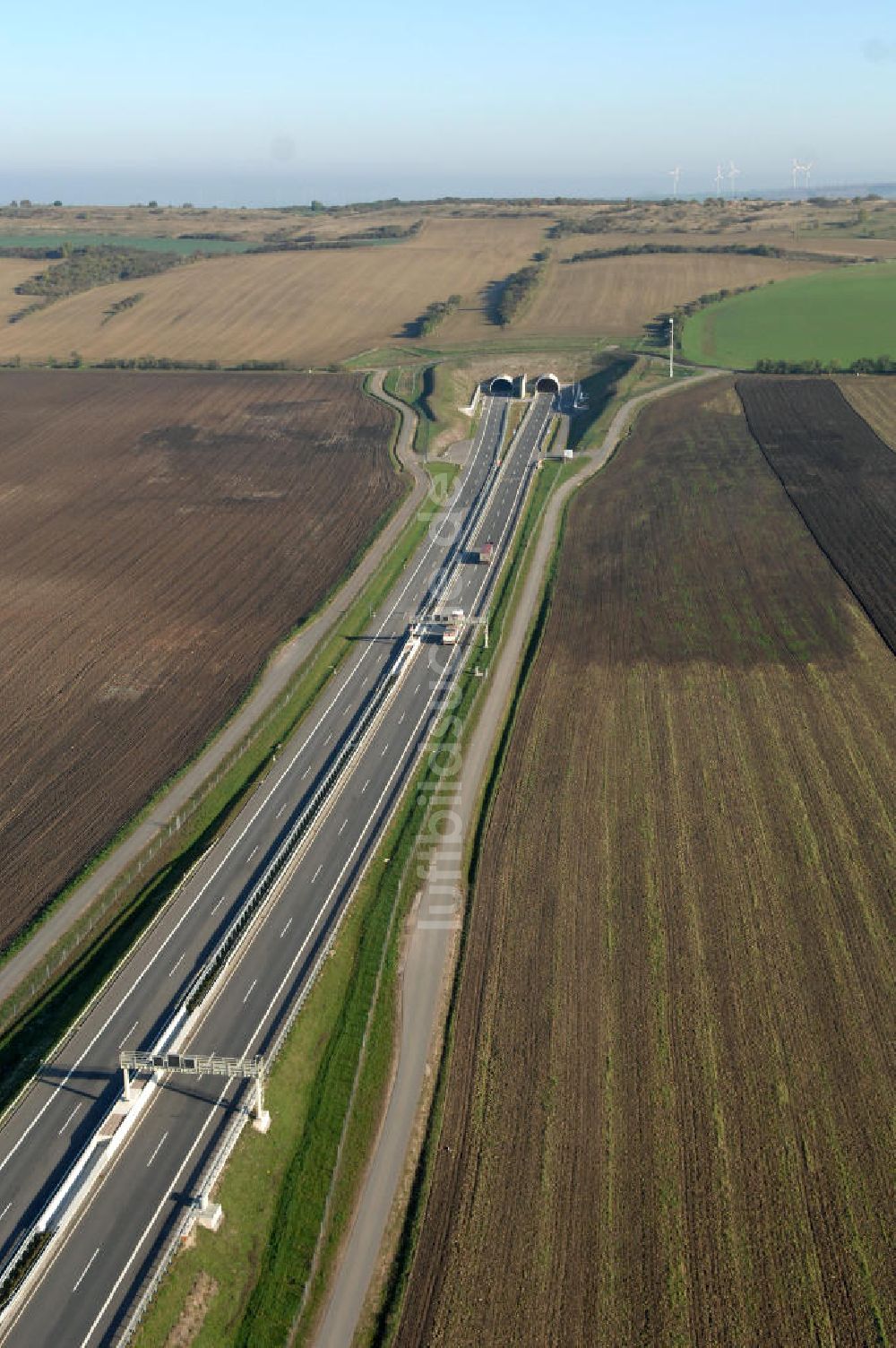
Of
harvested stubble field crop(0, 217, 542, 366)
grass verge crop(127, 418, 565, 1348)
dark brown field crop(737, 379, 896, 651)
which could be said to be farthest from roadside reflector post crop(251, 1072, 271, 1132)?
harvested stubble field crop(0, 217, 542, 366)

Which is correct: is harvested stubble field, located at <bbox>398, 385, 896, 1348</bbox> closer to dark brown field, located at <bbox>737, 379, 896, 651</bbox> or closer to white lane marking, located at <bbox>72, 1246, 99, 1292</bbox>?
dark brown field, located at <bbox>737, 379, 896, 651</bbox>

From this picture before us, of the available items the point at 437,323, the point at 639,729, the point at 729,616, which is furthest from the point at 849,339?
the point at 639,729

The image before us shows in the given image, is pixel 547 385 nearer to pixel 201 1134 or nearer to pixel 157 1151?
pixel 201 1134

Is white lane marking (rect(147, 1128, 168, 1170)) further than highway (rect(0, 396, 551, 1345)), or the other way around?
white lane marking (rect(147, 1128, 168, 1170))

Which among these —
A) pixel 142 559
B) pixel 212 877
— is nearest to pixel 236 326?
pixel 142 559

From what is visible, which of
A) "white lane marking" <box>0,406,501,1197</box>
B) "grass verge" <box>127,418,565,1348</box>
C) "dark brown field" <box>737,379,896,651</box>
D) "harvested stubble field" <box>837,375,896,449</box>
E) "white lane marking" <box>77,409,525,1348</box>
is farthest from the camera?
"harvested stubble field" <box>837,375,896,449</box>
